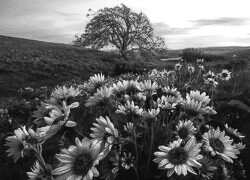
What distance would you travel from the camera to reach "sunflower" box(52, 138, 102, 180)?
67.6 inches

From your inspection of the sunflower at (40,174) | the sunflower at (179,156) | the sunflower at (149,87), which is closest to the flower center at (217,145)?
the sunflower at (179,156)

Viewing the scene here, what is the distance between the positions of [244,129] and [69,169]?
3.43 m

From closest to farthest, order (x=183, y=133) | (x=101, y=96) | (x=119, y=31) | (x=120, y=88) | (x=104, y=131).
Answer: (x=104, y=131)
(x=183, y=133)
(x=101, y=96)
(x=120, y=88)
(x=119, y=31)

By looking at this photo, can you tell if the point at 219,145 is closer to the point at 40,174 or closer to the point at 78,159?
the point at 78,159

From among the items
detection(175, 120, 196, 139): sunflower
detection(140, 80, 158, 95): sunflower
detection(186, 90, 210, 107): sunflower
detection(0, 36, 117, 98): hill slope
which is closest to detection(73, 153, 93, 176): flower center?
detection(175, 120, 196, 139): sunflower

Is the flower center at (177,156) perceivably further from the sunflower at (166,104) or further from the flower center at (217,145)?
the sunflower at (166,104)

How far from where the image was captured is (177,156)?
182 cm

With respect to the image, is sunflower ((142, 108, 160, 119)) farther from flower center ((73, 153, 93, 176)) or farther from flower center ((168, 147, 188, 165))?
flower center ((73, 153, 93, 176))

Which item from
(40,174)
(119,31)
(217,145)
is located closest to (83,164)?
(40,174)

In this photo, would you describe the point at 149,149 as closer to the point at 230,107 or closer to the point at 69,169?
the point at 69,169

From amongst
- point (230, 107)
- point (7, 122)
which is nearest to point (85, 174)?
point (230, 107)

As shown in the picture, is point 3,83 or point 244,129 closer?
point 244,129

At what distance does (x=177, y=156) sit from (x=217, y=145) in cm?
41

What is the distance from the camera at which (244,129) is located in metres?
4.23
